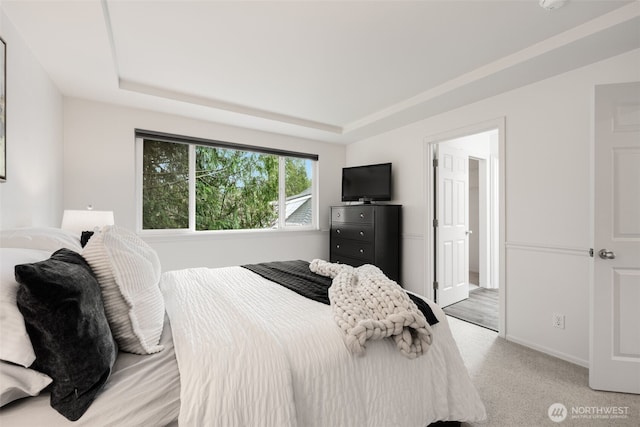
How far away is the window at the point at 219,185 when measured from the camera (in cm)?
341

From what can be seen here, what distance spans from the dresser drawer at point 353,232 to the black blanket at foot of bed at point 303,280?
4.67 feet

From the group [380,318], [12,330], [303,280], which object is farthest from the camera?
[303,280]

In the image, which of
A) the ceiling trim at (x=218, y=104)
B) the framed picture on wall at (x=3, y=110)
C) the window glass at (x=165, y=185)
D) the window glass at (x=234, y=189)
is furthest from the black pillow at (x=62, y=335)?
the window glass at (x=234, y=189)

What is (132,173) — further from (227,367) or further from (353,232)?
(227,367)

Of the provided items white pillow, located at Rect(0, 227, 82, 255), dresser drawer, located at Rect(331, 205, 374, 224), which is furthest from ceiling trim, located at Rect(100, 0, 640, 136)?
white pillow, located at Rect(0, 227, 82, 255)

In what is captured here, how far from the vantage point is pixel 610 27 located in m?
1.79

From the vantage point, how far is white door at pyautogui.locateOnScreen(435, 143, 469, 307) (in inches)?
140

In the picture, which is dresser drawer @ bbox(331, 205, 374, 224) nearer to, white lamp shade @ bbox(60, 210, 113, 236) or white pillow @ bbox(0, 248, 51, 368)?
white lamp shade @ bbox(60, 210, 113, 236)

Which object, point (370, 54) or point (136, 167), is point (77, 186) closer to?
point (136, 167)

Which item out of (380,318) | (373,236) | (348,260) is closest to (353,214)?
(373,236)

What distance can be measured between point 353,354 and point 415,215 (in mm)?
2810

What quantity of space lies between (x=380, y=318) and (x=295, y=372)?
44 centimetres

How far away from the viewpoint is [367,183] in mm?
4121

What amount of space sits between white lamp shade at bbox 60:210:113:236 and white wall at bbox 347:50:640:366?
3.58m
